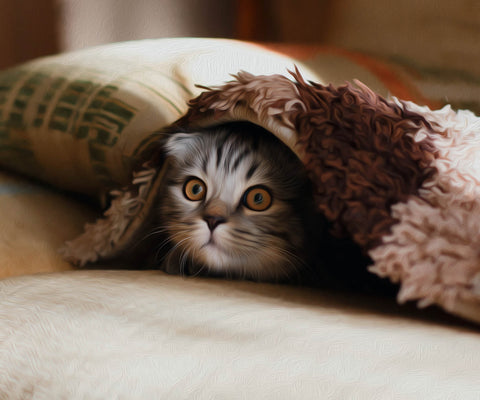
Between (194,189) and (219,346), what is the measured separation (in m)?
0.24

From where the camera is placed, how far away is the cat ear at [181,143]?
58cm

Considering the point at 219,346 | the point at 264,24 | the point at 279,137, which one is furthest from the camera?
the point at 264,24

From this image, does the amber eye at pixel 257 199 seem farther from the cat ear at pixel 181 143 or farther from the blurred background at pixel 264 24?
the blurred background at pixel 264 24

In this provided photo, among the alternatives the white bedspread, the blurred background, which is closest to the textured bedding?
the white bedspread

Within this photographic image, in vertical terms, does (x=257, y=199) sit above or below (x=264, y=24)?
below

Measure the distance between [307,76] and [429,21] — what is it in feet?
1.20

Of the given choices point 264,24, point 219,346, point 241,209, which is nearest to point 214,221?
point 241,209

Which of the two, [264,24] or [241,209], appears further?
[264,24]

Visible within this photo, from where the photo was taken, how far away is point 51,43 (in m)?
1.22

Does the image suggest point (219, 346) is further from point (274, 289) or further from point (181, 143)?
point (181, 143)

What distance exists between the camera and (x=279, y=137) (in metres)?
0.50

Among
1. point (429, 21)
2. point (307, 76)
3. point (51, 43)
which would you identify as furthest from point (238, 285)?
point (51, 43)

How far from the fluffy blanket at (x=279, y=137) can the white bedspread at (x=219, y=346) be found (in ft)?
0.19

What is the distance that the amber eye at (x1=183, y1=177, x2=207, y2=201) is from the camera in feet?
1.85
